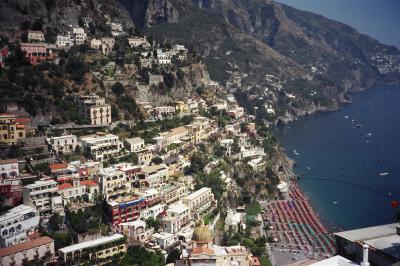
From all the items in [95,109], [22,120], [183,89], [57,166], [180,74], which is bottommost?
[57,166]

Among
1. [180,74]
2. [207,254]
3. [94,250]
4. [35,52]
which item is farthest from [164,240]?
[180,74]

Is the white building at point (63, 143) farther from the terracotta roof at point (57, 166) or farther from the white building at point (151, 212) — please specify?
the white building at point (151, 212)

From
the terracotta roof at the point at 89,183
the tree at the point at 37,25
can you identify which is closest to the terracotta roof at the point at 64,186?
the terracotta roof at the point at 89,183

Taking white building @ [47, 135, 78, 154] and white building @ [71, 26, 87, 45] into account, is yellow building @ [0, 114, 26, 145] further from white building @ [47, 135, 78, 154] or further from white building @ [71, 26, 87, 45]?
white building @ [71, 26, 87, 45]

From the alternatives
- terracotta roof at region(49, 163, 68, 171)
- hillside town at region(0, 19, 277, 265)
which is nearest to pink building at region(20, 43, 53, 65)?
hillside town at region(0, 19, 277, 265)

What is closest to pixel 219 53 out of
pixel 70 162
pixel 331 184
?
pixel 331 184

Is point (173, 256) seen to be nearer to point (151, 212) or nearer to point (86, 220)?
point (151, 212)
